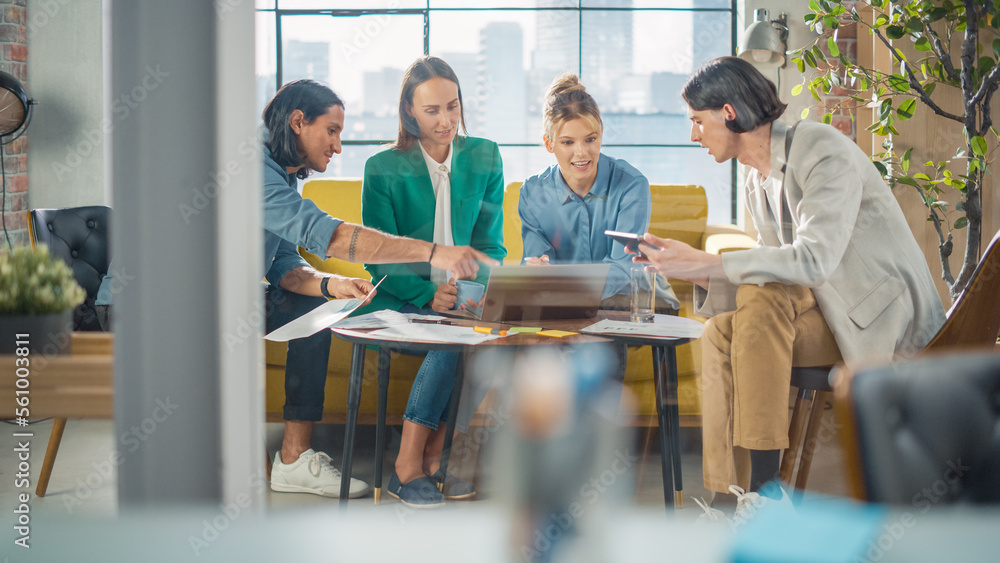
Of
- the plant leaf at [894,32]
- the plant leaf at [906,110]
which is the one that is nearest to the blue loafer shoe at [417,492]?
the plant leaf at [906,110]

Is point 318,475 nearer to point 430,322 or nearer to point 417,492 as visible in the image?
point 417,492

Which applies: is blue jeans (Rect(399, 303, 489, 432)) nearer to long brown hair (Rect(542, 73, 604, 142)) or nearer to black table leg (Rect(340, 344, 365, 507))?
black table leg (Rect(340, 344, 365, 507))

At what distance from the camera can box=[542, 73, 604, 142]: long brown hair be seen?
5.24 ft

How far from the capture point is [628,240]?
1.65 metres

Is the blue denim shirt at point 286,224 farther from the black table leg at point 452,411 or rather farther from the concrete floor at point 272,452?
the black table leg at point 452,411

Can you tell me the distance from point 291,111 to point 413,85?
267mm

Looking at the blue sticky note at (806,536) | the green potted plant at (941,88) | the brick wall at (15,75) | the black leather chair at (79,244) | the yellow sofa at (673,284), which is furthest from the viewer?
the green potted plant at (941,88)

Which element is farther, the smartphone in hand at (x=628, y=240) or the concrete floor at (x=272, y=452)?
the smartphone in hand at (x=628, y=240)

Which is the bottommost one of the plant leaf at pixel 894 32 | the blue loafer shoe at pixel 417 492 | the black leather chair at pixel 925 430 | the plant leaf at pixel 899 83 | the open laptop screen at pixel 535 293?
the blue loafer shoe at pixel 417 492

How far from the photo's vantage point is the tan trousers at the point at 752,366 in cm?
164

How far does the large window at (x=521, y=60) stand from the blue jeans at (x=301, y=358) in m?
0.30

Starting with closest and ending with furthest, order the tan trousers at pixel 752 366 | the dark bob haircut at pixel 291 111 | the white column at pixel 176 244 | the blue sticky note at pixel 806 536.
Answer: the blue sticky note at pixel 806 536 < the white column at pixel 176 244 < the dark bob haircut at pixel 291 111 < the tan trousers at pixel 752 366

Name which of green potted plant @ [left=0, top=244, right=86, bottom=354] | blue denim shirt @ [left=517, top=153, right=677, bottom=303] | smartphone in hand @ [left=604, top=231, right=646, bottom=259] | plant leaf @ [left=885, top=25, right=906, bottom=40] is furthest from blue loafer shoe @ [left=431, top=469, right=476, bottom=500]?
plant leaf @ [left=885, top=25, right=906, bottom=40]

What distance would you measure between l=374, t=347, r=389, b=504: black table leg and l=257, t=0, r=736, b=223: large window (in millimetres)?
445
